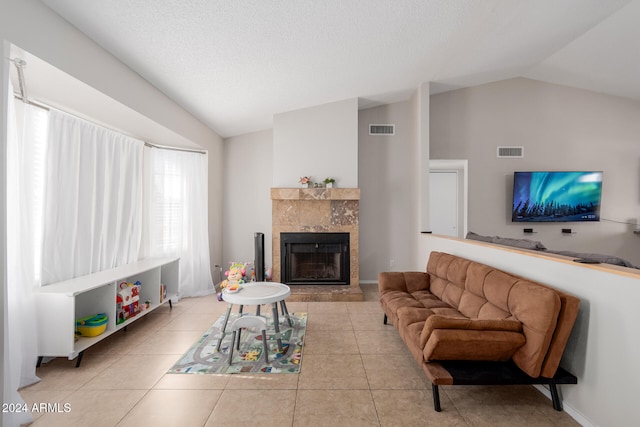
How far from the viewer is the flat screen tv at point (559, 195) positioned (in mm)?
4852

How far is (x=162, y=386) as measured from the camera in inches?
83.7

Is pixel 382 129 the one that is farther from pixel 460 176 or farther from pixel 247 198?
pixel 247 198

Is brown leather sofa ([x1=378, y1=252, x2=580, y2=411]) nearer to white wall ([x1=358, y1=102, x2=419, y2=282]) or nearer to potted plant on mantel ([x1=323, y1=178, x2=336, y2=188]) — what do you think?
potted plant on mantel ([x1=323, y1=178, x2=336, y2=188])

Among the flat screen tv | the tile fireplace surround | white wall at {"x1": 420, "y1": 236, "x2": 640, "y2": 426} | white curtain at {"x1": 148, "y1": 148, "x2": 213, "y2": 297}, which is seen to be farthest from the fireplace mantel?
the flat screen tv

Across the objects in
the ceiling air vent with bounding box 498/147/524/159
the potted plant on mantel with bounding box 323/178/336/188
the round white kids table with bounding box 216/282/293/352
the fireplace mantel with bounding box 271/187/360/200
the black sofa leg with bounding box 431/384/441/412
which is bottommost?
the black sofa leg with bounding box 431/384/441/412

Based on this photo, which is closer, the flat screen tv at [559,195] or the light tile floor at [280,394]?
the light tile floor at [280,394]

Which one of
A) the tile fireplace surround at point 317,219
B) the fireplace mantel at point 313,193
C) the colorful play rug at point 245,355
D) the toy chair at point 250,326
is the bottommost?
the colorful play rug at point 245,355

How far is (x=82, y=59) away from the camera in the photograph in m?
2.20

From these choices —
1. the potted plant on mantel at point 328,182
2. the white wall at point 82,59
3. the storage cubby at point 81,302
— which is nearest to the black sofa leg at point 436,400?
the storage cubby at point 81,302

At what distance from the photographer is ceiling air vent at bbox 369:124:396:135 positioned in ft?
16.8

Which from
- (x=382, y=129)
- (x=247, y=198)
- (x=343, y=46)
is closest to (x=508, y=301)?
(x=343, y=46)

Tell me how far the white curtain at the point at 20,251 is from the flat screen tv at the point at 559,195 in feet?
19.8

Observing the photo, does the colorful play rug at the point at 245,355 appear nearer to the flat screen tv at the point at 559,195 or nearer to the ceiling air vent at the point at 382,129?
the ceiling air vent at the point at 382,129

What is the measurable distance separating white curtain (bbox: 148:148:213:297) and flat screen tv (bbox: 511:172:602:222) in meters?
5.06
